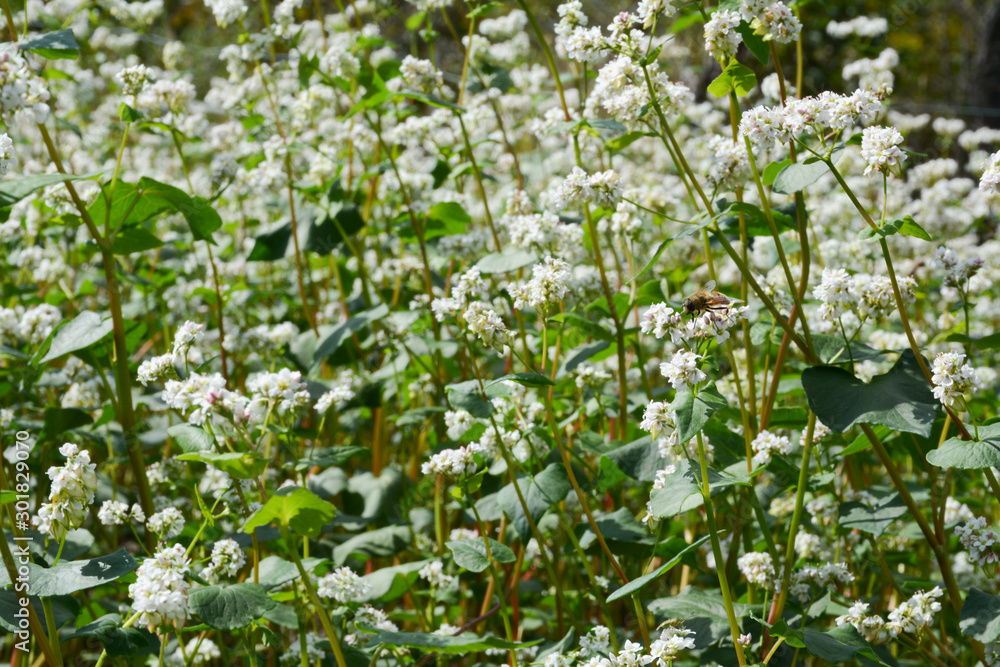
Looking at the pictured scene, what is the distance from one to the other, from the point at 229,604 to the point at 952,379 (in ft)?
5.92

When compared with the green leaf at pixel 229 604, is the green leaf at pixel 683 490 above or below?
above

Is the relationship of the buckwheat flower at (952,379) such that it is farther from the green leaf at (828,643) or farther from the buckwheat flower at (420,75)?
the buckwheat flower at (420,75)

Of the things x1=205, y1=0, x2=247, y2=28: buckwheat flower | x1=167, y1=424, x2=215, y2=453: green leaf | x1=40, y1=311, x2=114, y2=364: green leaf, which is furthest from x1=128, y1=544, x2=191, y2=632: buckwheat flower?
x1=205, y1=0, x2=247, y2=28: buckwheat flower

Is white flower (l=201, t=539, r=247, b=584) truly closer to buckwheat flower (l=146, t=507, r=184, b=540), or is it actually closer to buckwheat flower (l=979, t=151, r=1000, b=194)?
buckwheat flower (l=146, t=507, r=184, b=540)

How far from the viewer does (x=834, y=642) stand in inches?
71.7

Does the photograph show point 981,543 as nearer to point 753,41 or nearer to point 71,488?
point 753,41

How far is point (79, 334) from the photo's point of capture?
7.66 ft

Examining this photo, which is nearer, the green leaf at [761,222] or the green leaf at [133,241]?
the green leaf at [761,222]

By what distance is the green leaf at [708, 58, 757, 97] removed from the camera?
2031 millimetres

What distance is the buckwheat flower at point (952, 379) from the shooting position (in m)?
1.88

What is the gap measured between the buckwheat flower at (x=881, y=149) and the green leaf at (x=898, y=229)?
141 mm

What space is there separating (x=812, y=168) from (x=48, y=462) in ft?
9.44

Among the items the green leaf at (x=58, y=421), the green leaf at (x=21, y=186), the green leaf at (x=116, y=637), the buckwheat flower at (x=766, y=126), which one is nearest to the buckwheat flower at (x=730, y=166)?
the buckwheat flower at (x=766, y=126)

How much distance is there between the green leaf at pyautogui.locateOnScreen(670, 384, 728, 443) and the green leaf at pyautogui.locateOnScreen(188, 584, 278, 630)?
1.09m
